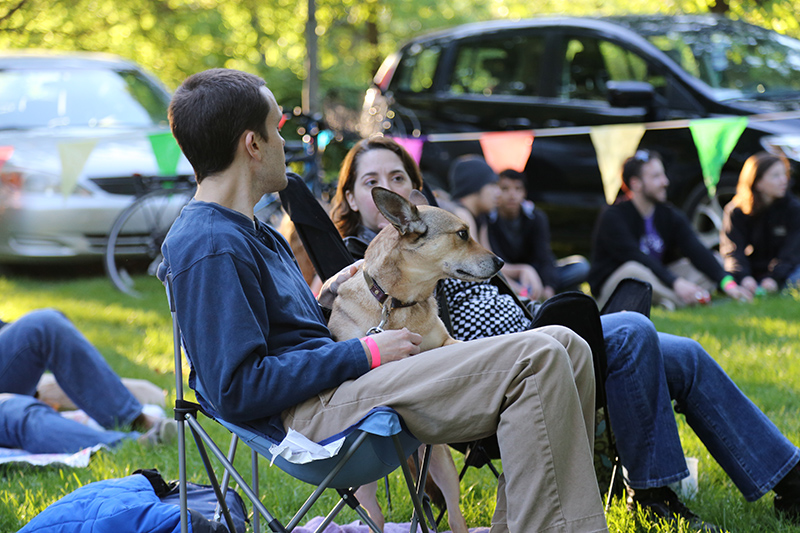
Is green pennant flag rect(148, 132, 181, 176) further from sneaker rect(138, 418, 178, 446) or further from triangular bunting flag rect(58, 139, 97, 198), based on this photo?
sneaker rect(138, 418, 178, 446)

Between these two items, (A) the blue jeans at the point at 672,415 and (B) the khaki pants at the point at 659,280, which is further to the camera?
(B) the khaki pants at the point at 659,280

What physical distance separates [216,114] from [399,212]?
2.59 ft

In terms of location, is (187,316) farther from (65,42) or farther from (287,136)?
(65,42)

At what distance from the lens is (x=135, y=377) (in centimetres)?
486

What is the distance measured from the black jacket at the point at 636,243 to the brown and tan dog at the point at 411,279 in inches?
141

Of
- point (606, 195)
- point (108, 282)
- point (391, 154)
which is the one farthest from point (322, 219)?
point (108, 282)

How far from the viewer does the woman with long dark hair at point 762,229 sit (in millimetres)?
5988

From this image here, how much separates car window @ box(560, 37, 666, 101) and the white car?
3.57 meters

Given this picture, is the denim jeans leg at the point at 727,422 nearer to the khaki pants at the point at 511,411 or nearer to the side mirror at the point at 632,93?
the khaki pants at the point at 511,411

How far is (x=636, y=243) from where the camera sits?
240 inches

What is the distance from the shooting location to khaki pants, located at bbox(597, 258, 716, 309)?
5.98 meters

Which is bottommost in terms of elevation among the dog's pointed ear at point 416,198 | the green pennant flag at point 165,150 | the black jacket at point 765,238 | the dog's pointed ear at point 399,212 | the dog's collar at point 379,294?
the black jacket at point 765,238

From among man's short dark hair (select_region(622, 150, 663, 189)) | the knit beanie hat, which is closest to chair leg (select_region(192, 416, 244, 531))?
the knit beanie hat

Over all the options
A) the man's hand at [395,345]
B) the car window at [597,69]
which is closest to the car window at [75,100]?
the car window at [597,69]
